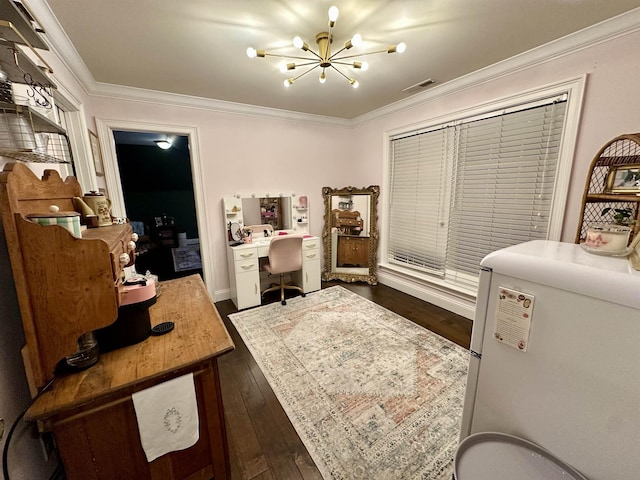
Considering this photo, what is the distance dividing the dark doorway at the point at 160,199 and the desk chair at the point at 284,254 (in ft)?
7.05

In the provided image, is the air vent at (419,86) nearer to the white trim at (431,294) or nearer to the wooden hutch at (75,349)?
the white trim at (431,294)

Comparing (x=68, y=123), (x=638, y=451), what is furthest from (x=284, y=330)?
(x=68, y=123)

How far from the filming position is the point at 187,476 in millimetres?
1090

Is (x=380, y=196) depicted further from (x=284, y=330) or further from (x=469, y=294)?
(x=284, y=330)

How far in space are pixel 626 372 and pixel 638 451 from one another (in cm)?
23

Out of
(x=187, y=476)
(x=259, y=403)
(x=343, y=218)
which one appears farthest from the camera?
(x=343, y=218)

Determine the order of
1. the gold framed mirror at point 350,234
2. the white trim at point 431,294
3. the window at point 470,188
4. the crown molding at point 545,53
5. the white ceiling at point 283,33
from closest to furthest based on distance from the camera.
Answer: the white ceiling at point 283,33, the crown molding at point 545,53, the window at point 470,188, the white trim at point 431,294, the gold framed mirror at point 350,234

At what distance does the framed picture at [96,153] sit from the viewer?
2213 millimetres

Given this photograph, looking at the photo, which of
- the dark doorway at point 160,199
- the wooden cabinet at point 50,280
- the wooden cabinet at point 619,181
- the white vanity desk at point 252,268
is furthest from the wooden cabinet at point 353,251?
the wooden cabinet at point 50,280

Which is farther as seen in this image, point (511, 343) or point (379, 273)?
point (379, 273)

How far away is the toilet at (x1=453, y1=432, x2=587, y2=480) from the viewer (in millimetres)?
814

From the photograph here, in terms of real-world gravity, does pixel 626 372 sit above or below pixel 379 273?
above

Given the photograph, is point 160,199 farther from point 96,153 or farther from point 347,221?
point 347,221

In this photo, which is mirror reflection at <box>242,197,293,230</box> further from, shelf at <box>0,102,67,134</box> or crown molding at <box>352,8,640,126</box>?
shelf at <box>0,102,67,134</box>
